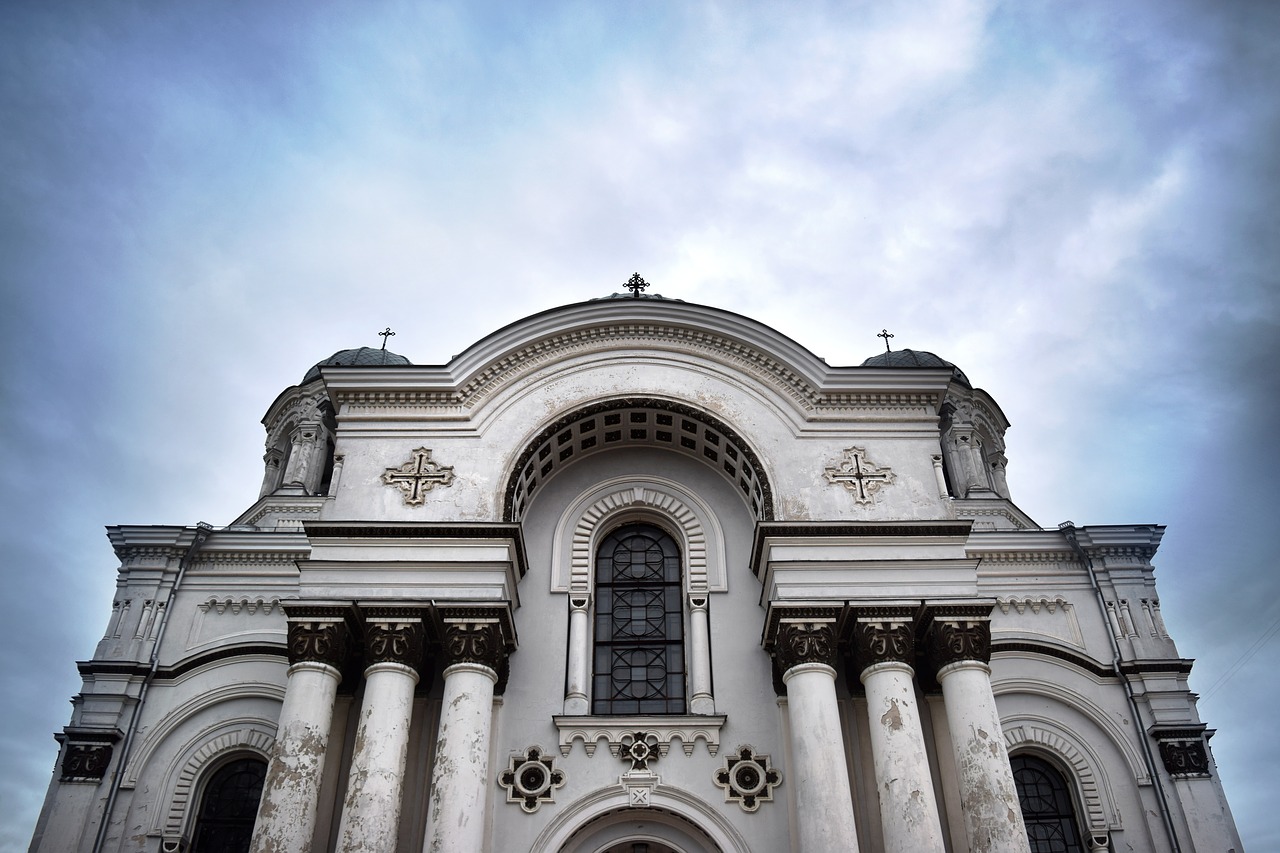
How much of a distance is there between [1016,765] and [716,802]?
5.08 metres

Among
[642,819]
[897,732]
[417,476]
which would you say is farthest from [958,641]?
[417,476]

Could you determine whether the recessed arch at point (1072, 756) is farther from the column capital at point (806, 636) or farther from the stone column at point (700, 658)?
the stone column at point (700, 658)

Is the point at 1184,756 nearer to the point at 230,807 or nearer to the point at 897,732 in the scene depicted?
the point at 897,732

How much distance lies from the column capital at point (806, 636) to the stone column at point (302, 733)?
6.12m

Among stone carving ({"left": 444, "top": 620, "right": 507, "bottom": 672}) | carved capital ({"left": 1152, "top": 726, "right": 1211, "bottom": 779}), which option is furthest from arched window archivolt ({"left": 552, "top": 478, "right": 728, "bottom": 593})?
carved capital ({"left": 1152, "top": 726, "right": 1211, "bottom": 779})

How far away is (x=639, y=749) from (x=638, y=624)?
2265 mm

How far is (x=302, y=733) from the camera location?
1341cm

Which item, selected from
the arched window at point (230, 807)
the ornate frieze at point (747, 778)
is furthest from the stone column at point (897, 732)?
the arched window at point (230, 807)

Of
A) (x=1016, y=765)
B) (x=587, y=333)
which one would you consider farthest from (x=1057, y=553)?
(x=587, y=333)

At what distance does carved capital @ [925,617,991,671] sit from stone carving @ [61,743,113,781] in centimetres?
1247

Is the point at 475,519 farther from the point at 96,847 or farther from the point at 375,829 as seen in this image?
the point at 96,847

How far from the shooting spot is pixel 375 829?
41.5ft

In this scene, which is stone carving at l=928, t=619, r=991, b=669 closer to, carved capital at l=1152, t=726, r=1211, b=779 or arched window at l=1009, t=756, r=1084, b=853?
arched window at l=1009, t=756, r=1084, b=853

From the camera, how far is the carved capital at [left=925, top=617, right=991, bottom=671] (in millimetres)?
14305
